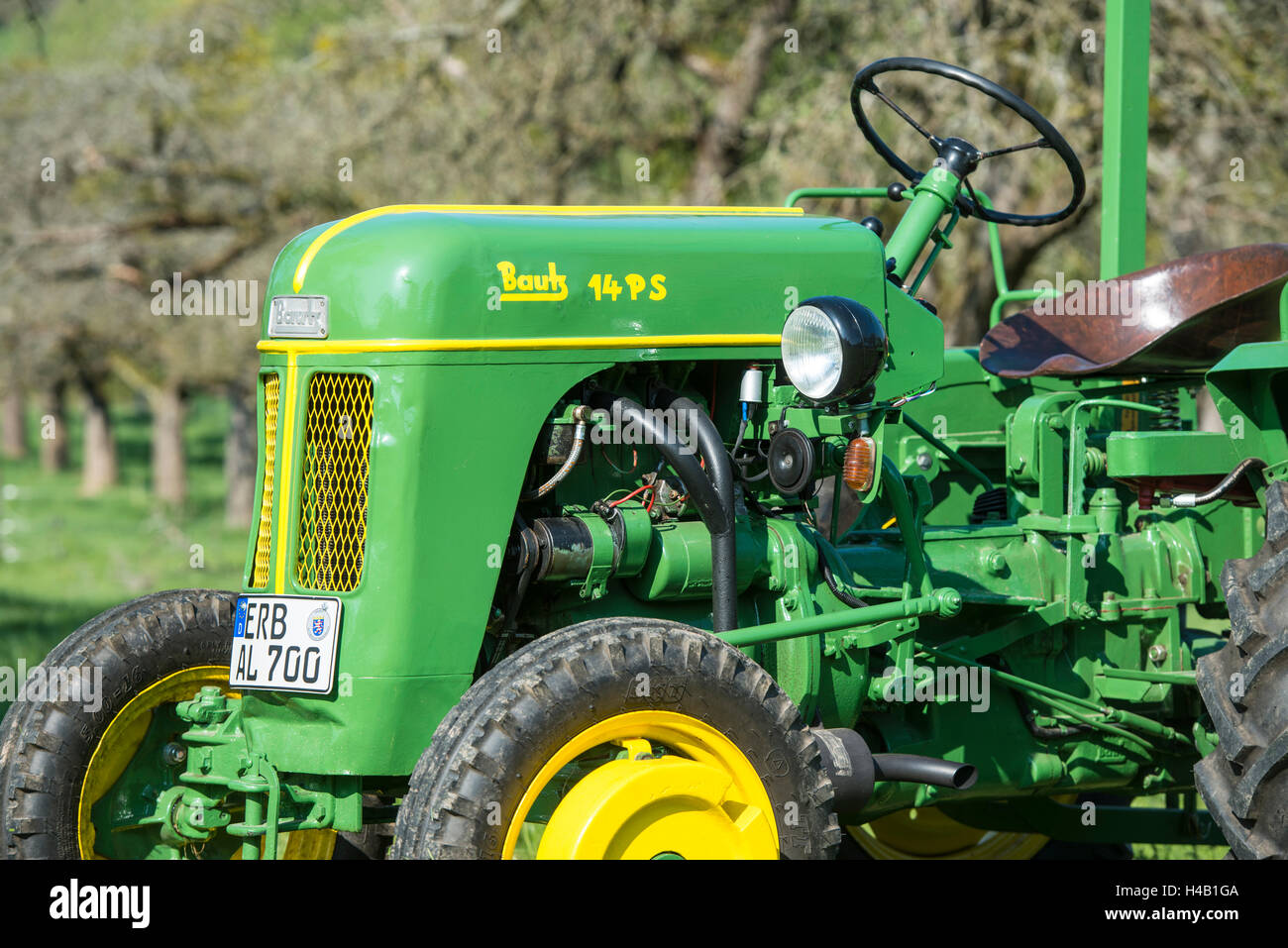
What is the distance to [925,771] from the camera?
12.2 ft

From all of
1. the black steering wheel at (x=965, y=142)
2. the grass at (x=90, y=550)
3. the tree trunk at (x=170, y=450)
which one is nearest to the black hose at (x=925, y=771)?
the black steering wheel at (x=965, y=142)

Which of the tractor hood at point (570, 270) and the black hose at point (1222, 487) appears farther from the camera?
the black hose at point (1222, 487)

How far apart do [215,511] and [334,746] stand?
20309 mm

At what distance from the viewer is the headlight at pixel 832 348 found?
3.47 meters

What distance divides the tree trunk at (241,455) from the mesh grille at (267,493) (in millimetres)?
15707

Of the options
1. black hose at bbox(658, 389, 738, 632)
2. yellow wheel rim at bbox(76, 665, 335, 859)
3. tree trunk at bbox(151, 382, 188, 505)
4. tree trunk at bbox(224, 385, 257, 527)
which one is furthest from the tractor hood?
tree trunk at bbox(151, 382, 188, 505)

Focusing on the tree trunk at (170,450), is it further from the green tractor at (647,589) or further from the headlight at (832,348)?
the headlight at (832,348)

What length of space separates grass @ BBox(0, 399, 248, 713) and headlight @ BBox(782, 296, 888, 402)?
2313 millimetres

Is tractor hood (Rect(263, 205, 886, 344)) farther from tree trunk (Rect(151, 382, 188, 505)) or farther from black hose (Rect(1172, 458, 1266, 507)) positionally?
tree trunk (Rect(151, 382, 188, 505))

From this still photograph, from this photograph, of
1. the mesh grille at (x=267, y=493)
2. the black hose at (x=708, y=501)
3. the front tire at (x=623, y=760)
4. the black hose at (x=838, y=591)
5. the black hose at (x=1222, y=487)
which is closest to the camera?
the front tire at (x=623, y=760)

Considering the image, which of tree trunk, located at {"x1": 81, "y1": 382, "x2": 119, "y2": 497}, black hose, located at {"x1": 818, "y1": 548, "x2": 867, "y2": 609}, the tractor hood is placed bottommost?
black hose, located at {"x1": 818, "y1": 548, "x2": 867, "y2": 609}

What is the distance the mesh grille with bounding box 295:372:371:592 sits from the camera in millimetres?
3439
